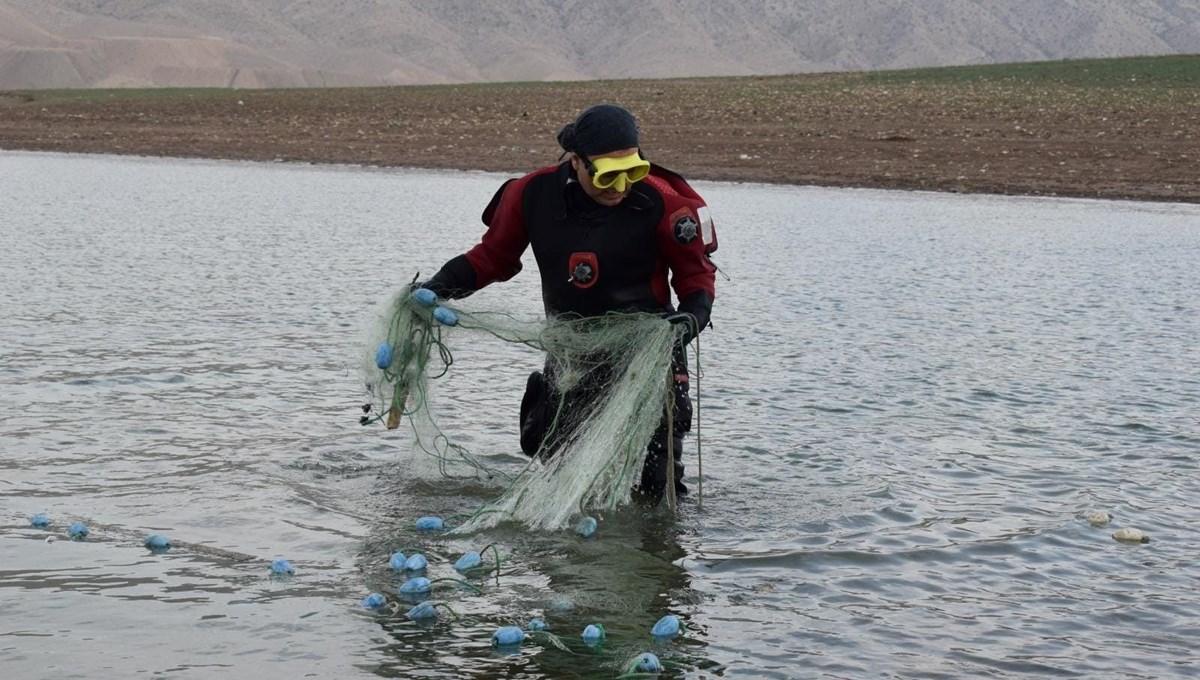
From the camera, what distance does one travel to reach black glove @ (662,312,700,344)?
6774 millimetres

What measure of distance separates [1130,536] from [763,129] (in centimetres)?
2966

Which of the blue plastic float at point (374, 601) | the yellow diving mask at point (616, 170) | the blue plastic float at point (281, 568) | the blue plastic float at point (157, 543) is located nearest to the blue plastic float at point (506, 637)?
the blue plastic float at point (374, 601)

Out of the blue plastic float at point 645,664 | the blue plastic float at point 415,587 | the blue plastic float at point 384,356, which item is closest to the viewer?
the blue plastic float at point 645,664

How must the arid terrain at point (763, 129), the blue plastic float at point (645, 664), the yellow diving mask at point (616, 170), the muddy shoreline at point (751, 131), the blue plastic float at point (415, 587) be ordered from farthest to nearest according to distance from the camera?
the arid terrain at point (763, 129), the muddy shoreline at point (751, 131), the yellow diving mask at point (616, 170), the blue plastic float at point (415, 587), the blue plastic float at point (645, 664)

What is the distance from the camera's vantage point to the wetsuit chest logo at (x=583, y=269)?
6.86m

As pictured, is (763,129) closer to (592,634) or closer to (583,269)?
(583,269)

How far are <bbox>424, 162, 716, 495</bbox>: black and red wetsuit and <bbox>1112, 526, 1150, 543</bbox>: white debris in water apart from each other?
78.5 inches

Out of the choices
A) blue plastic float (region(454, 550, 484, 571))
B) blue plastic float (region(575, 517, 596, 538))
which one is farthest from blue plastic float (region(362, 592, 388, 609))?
blue plastic float (region(575, 517, 596, 538))

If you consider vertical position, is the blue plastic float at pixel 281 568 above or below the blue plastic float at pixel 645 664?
above

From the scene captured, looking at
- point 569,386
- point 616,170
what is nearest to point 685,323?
point 569,386

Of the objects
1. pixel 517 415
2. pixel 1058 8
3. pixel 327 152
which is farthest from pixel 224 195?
pixel 1058 8

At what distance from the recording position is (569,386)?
23.0 ft

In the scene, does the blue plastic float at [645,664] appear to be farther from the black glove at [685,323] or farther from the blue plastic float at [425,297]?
the blue plastic float at [425,297]

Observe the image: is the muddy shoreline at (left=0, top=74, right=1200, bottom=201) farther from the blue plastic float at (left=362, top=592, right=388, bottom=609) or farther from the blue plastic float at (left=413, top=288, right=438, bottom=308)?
the blue plastic float at (left=362, top=592, right=388, bottom=609)
